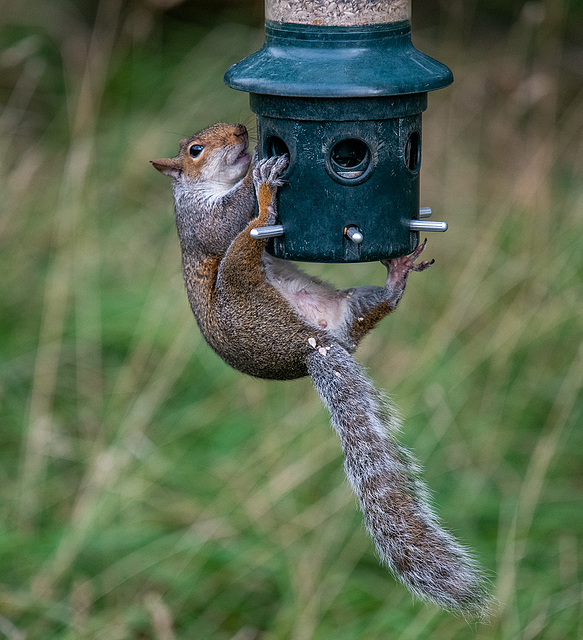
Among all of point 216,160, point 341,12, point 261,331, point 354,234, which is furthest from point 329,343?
point 341,12

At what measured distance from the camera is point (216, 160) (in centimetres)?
225

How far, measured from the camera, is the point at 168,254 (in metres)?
4.20

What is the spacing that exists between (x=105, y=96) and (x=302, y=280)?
3881 mm

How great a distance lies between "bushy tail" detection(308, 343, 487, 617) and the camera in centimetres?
181

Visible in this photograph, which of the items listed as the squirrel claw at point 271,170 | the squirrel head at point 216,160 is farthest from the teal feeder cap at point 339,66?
the squirrel head at point 216,160

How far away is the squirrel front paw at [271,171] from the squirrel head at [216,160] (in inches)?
13.9

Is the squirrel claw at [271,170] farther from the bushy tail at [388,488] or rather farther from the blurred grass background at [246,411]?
the blurred grass background at [246,411]

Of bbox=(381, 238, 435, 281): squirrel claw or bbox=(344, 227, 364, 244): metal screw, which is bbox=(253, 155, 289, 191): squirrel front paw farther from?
bbox=(381, 238, 435, 281): squirrel claw

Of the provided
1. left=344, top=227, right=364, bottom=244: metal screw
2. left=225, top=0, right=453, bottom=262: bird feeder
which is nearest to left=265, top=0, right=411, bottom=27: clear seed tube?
left=225, top=0, right=453, bottom=262: bird feeder

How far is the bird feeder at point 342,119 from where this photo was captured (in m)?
1.72

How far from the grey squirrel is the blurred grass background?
1.97ft

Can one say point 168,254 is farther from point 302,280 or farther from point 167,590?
point 302,280

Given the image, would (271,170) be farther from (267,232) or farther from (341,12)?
(341,12)

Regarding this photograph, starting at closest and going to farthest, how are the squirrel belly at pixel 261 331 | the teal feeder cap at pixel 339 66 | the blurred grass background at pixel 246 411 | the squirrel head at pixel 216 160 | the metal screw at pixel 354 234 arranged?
the teal feeder cap at pixel 339 66
the metal screw at pixel 354 234
the squirrel belly at pixel 261 331
the squirrel head at pixel 216 160
the blurred grass background at pixel 246 411
